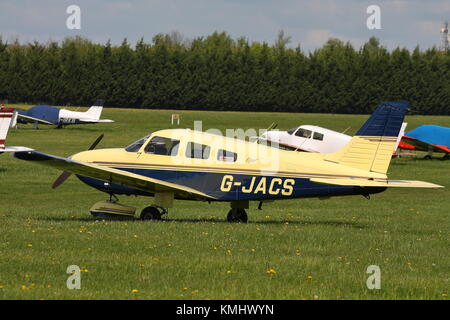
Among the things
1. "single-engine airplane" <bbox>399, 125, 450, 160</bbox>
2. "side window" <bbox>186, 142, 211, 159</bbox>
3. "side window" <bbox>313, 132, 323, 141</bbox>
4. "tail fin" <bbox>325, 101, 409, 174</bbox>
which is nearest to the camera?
"tail fin" <bbox>325, 101, 409, 174</bbox>

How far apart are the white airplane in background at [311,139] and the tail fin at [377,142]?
778 inches

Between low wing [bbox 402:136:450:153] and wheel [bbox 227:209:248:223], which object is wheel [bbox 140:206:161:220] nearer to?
wheel [bbox 227:209:248:223]

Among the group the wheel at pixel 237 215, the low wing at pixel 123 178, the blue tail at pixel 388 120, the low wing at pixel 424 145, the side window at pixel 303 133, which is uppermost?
the blue tail at pixel 388 120

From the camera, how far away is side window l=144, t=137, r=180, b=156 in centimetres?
1772

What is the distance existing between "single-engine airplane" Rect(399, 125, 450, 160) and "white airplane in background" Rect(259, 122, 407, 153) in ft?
23.2

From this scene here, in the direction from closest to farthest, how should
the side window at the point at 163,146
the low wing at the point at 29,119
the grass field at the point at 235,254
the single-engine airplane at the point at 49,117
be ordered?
1. the grass field at the point at 235,254
2. the side window at the point at 163,146
3. the low wing at the point at 29,119
4. the single-engine airplane at the point at 49,117

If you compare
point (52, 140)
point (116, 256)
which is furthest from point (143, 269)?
point (52, 140)

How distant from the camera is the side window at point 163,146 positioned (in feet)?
58.1

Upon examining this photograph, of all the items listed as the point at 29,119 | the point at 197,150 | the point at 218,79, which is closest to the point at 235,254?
the point at 197,150

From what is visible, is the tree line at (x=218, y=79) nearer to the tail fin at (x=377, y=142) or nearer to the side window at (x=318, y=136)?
the side window at (x=318, y=136)

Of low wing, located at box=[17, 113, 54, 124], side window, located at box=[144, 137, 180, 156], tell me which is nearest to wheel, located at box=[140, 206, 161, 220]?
side window, located at box=[144, 137, 180, 156]

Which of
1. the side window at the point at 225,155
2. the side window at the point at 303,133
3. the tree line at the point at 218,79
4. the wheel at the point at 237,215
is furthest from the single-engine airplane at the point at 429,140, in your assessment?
the tree line at the point at 218,79

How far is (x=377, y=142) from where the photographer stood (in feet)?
56.5
